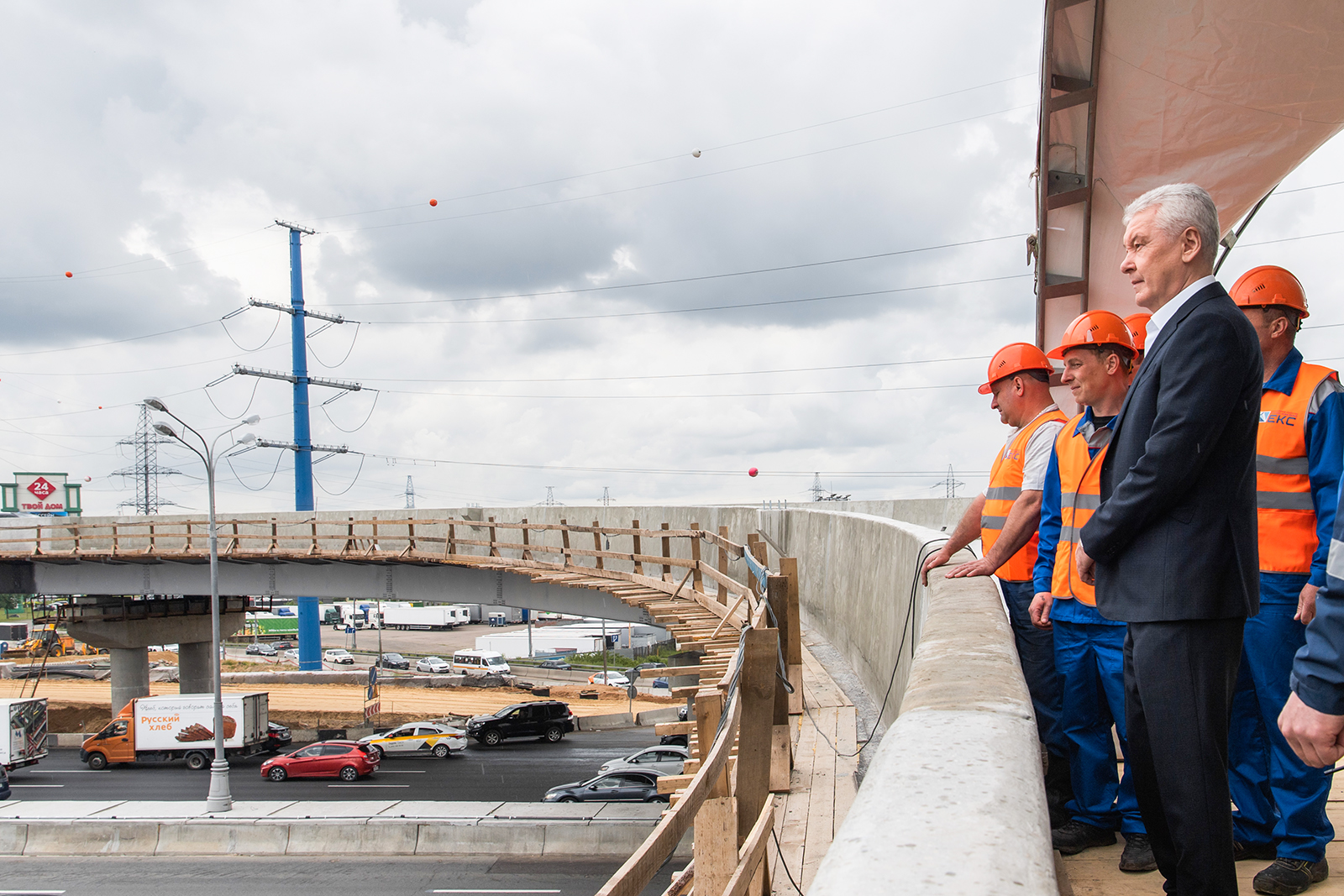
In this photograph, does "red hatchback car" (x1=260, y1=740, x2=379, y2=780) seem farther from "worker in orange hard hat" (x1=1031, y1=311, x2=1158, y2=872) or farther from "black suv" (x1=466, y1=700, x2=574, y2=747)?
"worker in orange hard hat" (x1=1031, y1=311, x2=1158, y2=872)

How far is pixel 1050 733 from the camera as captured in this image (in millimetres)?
3797

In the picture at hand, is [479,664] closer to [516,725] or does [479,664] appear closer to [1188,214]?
[516,725]

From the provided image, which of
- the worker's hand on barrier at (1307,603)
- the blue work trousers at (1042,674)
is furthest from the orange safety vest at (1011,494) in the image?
the worker's hand on barrier at (1307,603)

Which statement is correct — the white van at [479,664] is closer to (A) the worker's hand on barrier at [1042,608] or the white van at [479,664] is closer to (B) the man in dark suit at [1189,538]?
(A) the worker's hand on barrier at [1042,608]

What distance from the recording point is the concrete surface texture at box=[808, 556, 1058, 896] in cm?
126

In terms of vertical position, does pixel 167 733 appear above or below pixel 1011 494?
below

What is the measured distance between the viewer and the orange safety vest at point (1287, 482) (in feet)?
10.6

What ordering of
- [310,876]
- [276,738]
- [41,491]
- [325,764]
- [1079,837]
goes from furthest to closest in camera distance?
[41,491] → [276,738] → [325,764] → [310,876] → [1079,837]

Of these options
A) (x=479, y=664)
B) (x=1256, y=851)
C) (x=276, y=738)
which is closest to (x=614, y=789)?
(x=276, y=738)

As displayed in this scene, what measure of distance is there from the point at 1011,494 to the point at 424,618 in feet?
307

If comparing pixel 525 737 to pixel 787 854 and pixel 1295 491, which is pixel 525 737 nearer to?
pixel 787 854

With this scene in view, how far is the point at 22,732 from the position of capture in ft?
96.4

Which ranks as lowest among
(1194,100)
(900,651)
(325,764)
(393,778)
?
(393,778)

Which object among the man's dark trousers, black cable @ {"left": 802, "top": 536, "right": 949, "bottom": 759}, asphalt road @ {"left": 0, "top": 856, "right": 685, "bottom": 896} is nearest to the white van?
asphalt road @ {"left": 0, "top": 856, "right": 685, "bottom": 896}
